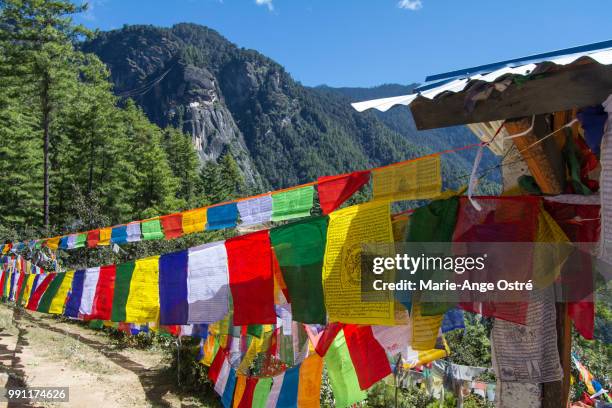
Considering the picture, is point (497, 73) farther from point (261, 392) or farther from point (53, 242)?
point (53, 242)

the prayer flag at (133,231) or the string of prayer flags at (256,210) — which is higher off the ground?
the string of prayer flags at (256,210)

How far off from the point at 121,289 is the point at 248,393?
2.29m

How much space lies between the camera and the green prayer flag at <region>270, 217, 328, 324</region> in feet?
11.3

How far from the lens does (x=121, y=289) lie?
5902 millimetres

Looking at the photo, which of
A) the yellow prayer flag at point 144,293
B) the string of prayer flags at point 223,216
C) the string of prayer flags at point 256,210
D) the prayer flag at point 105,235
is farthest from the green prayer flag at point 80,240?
the yellow prayer flag at point 144,293

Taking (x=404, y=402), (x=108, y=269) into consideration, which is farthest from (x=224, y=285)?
(x=404, y=402)

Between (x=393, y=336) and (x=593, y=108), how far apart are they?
2660mm

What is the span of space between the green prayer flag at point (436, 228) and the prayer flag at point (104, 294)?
15.5ft

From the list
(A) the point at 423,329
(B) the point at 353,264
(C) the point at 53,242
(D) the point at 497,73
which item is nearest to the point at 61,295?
(C) the point at 53,242

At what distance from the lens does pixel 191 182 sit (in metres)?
50.5

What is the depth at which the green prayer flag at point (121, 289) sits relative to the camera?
5723mm

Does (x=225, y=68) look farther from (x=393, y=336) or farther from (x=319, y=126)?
(x=393, y=336)

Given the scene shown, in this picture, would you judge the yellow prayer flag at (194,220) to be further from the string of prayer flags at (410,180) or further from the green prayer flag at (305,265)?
the string of prayer flags at (410,180)

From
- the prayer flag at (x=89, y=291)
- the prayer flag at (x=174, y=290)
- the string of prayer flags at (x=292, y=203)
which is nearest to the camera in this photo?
the prayer flag at (x=174, y=290)
